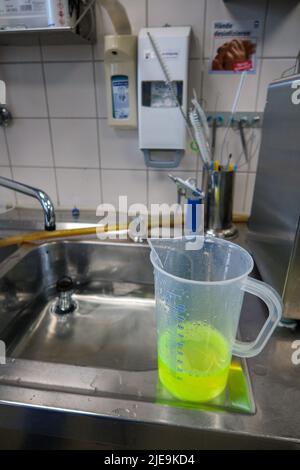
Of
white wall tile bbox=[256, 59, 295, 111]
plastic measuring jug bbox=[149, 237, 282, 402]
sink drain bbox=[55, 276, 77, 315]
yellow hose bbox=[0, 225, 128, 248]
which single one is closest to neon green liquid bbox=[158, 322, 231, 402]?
plastic measuring jug bbox=[149, 237, 282, 402]

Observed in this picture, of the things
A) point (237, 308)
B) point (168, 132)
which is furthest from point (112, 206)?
point (237, 308)

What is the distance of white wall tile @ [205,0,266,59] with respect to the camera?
2.67 ft

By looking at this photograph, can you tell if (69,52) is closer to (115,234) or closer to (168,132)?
(168,132)

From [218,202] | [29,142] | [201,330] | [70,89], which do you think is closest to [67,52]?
[70,89]

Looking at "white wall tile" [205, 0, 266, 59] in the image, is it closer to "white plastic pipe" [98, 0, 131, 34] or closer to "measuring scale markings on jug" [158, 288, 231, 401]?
"white plastic pipe" [98, 0, 131, 34]

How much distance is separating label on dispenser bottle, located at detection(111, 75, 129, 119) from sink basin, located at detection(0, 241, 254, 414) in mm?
392

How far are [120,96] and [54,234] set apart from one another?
451 millimetres

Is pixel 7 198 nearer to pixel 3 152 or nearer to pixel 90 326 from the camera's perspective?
pixel 3 152

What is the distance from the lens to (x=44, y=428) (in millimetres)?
424

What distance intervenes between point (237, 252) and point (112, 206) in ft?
2.19

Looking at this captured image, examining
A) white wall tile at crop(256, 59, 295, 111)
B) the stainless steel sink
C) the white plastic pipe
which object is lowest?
the stainless steel sink

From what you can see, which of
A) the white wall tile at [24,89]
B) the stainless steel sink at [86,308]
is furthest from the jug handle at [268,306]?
the white wall tile at [24,89]

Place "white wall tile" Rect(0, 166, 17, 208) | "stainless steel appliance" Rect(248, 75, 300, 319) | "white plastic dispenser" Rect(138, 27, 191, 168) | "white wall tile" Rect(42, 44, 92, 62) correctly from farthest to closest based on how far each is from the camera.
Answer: "white wall tile" Rect(0, 166, 17, 208), "white wall tile" Rect(42, 44, 92, 62), "white plastic dispenser" Rect(138, 27, 191, 168), "stainless steel appliance" Rect(248, 75, 300, 319)

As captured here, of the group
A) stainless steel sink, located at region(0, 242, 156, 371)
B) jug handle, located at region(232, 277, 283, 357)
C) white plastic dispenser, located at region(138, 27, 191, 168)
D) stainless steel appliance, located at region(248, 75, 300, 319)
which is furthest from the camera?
white plastic dispenser, located at region(138, 27, 191, 168)
